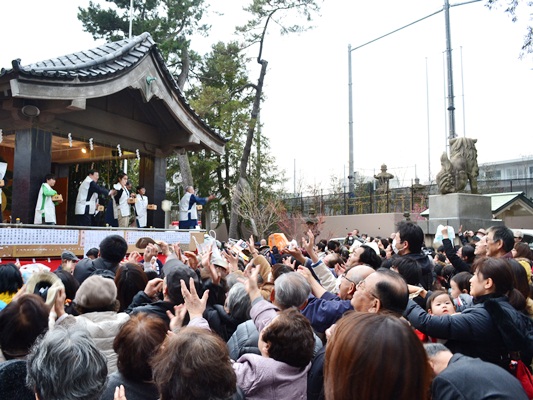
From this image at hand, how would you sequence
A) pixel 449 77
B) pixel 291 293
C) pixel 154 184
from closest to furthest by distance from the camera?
1. pixel 291 293
2. pixel 154 184
3. pixel 449 77

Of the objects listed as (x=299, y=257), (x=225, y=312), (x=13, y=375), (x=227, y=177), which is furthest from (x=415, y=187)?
(x=13, y=375)

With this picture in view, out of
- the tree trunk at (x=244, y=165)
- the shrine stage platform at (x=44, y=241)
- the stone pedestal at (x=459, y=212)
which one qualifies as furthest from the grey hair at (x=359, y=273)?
the tree trunk at (x=244, y=165)

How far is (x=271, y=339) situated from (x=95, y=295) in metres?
1.23

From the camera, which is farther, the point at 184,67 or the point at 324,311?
the point at 184,67

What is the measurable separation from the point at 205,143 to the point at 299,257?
866 cm

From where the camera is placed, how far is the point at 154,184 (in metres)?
12.8

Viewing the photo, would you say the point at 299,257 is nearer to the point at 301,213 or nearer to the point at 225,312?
the point at 225,312

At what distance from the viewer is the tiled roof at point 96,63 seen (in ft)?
27.0

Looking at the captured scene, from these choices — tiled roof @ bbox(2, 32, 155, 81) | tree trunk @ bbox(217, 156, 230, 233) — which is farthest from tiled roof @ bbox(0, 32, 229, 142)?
tree trunk @ bbox(217, 156, 230, 233)

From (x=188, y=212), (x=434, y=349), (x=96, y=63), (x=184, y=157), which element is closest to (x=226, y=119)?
(x=184, y=157)

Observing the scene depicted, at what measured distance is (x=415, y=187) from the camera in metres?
21.2

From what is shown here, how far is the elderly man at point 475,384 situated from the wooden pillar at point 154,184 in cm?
1191

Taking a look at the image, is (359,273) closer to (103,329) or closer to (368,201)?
(103,329)

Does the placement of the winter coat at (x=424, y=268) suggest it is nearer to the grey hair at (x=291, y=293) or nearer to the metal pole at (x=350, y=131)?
the grey hair at (x=291, y=293)
